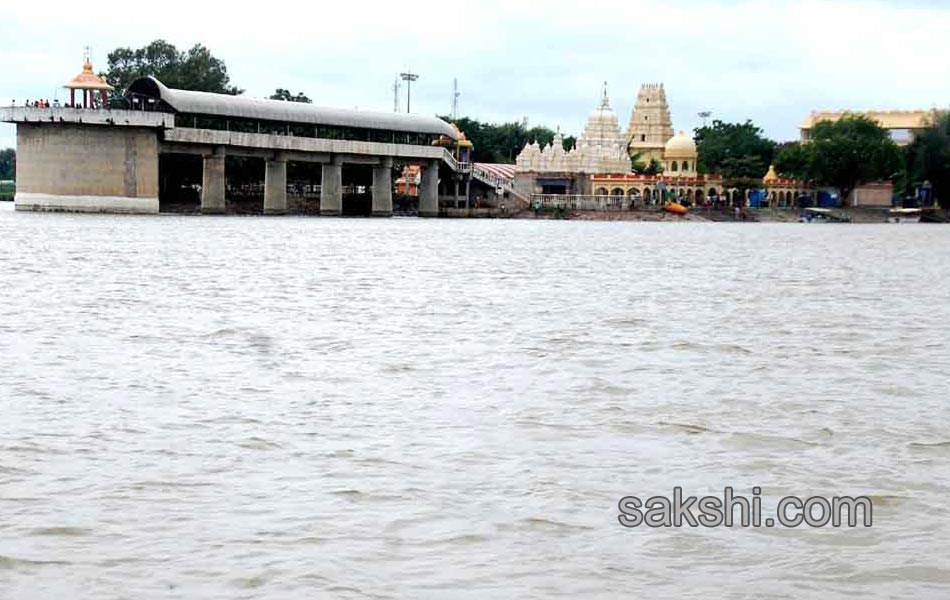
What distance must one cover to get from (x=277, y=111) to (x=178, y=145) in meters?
7.19

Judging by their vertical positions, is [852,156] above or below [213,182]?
above

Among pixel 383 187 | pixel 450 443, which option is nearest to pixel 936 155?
pixel 383 187

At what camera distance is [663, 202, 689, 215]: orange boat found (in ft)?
367

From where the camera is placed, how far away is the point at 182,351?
17.4 m

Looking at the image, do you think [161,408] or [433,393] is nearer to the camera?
[161,408]

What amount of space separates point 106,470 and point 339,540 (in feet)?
8.05

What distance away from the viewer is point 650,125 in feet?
513

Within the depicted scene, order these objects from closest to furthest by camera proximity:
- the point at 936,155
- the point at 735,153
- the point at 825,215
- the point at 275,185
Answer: the point at 275,185 → the point at 936,155 → the point at 825,215 → the point at 735,153

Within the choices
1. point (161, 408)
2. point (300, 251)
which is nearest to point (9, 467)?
point (161, 408)

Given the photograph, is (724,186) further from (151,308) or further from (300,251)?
(151,308)

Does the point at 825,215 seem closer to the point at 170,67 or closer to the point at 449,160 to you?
the point at 449,160

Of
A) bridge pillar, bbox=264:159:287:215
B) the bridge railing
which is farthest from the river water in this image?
the bridge railing

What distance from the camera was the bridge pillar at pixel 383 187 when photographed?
94.8 m

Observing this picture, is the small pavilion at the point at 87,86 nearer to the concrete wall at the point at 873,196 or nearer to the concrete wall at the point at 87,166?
the concrete wall at the point at 87,166
